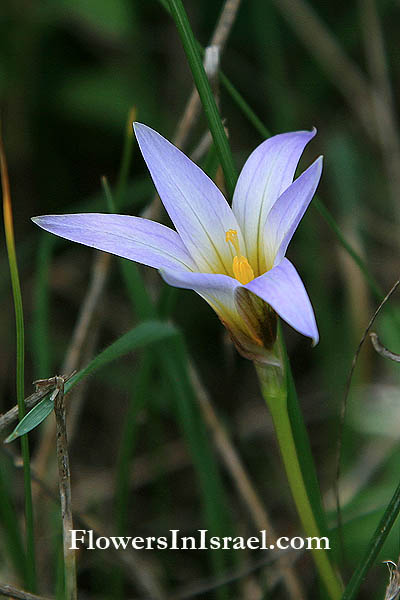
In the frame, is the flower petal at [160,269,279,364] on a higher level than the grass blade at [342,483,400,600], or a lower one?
higher

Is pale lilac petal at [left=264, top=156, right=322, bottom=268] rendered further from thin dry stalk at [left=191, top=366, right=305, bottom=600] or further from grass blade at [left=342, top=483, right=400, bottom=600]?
thin dry stalk at [left=191, top=366, right=305, bottom=600]

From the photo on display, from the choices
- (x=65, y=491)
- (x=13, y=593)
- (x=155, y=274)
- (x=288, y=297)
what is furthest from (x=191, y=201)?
(x=155, y=274)

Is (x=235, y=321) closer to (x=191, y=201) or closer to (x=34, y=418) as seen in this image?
(x=191, y=201)

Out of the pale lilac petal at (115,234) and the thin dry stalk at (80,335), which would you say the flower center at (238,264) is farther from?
the thin dry stalk at (80,335)

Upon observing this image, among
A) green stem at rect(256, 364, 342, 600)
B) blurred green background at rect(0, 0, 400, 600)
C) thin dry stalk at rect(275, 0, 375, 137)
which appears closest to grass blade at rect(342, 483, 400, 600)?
green stem at rect(256, 364, 342, 600)

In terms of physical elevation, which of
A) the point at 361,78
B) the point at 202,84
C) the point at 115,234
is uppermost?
the point at 361,78

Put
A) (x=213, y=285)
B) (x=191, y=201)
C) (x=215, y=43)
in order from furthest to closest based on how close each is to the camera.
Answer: (x=215, y=43)
(x=191, y=201)
(x=213, y=285)
